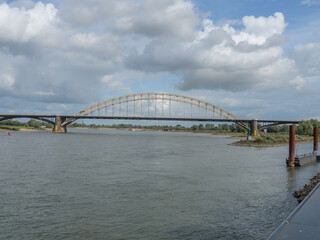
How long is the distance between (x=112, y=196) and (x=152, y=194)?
2.10 metres

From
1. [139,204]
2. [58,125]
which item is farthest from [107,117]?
[139,204]

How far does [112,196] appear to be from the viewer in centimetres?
1503

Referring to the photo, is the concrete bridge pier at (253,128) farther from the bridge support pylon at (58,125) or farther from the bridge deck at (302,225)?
the bridge deck at (302,225)

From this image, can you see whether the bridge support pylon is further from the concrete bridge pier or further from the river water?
the river water

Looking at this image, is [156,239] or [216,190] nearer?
[156,239]

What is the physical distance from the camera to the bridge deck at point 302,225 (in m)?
6.81

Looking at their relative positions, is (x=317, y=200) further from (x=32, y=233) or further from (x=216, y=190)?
(x=32, y=233)

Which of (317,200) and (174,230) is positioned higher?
(317,200)

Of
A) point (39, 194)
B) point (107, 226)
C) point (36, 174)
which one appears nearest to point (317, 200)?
point (107, 226)

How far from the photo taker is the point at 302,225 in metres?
7.62

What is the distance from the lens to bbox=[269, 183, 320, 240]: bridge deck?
22.3 feet

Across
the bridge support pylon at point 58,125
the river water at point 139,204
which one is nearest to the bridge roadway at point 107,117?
the bridge support pylon at point 58,125

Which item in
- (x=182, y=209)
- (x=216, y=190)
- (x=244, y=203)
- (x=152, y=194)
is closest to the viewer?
(x=182, y=209)

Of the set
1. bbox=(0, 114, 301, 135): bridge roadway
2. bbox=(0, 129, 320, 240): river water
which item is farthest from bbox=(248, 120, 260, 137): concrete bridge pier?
bbox=(0, 129, 320, 240): river water
